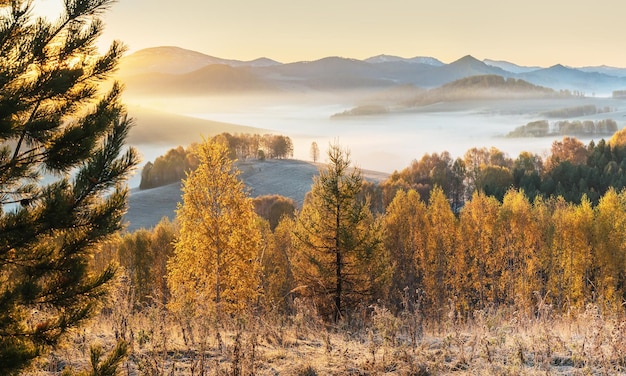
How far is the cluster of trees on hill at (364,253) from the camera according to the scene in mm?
18906

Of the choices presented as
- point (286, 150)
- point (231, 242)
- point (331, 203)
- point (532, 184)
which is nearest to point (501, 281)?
point (331, 203)

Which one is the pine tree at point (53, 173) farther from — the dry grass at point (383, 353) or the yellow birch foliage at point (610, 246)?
the yellow birch foliage at point (610, 246)

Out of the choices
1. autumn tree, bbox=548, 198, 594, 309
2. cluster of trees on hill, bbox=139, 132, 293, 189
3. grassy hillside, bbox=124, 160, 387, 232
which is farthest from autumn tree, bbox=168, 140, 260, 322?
cluster of trees on hill, bbox=139, 132, 293, 189

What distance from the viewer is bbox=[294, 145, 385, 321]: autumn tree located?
20.1m

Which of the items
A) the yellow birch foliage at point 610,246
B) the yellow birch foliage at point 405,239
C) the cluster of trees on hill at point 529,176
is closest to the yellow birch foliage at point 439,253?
the yellow birch foliage at point 405,239

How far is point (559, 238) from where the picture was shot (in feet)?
144

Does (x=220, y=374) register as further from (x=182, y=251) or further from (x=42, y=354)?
(x=182, y=251)

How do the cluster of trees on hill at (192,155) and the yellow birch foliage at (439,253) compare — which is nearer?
the yellow birch foliage at (439,253)

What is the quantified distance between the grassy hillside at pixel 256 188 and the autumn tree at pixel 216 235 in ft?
247

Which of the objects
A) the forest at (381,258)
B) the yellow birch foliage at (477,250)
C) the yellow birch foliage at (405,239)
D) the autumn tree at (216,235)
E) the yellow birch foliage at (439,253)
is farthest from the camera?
the yellow birch foliage at (405,239)

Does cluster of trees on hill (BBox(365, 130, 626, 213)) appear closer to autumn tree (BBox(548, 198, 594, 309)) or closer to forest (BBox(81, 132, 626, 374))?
forest (BBox(81, 132, 626, 374))

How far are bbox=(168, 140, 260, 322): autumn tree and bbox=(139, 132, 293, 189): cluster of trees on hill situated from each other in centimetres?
9490

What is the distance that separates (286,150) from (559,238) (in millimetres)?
114471

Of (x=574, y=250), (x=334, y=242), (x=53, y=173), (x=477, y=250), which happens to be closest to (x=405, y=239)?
(x=477, y=250)
